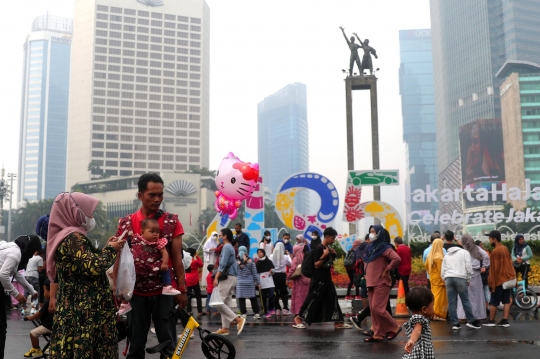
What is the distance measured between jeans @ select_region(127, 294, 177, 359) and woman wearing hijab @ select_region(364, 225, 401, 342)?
402cm

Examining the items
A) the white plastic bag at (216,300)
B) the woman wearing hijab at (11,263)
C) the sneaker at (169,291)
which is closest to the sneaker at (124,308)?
the sneaker at (169,291)

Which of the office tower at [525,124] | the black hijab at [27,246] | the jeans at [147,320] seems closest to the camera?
the jeans at [147,320]

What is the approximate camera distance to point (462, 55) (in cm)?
13762

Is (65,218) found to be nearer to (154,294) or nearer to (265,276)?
(154,294)

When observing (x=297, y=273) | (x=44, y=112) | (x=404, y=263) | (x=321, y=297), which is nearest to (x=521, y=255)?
(x=404, y=263)

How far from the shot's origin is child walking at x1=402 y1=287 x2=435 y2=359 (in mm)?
4562

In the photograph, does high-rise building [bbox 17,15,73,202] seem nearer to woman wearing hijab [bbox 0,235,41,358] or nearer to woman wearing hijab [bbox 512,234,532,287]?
woman wearing hijab [bbox 512,234,532,287]

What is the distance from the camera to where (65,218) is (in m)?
4.40

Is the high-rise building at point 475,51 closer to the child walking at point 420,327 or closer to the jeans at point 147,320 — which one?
the child walking at point 420,327

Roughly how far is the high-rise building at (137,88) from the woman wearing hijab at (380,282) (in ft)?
402

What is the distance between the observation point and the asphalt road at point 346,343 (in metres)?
7.19

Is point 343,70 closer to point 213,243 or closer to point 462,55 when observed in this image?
point 213,243

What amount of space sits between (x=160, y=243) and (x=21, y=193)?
185 m

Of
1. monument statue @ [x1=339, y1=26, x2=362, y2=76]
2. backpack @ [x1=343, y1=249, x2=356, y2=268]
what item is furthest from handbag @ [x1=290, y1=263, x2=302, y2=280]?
monument statue @ [x1=339, y1=26, x2=362, y2=76]
